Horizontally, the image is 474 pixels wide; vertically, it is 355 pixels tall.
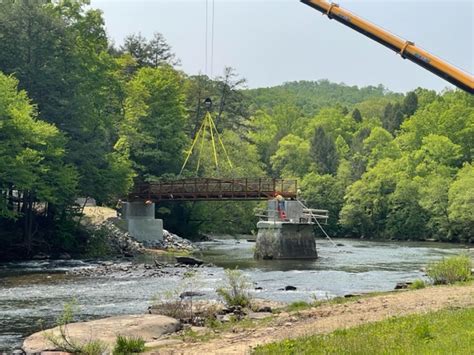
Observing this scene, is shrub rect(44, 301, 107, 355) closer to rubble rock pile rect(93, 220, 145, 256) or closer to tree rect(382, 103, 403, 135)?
rubble rock pile rect(93, 220, 145, 256)

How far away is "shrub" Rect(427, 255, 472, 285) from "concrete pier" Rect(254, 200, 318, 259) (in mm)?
23186

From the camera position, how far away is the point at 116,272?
38.3 m

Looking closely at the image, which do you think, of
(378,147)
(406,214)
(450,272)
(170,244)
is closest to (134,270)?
(450,272)

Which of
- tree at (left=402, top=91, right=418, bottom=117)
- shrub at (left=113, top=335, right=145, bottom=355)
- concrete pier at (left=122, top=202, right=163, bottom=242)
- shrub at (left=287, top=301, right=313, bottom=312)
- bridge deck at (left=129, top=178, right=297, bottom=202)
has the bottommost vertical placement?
shrub at (left=113, top=335, right=145, bottom=355)

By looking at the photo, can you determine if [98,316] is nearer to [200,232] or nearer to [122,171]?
[122,171]

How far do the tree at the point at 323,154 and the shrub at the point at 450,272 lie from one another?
305 feet

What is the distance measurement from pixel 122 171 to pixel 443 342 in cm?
4373

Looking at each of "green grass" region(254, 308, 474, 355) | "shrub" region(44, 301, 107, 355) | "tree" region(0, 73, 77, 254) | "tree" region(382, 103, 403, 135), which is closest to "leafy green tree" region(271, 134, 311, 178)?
"tree" region(382, 103, 403, 135)

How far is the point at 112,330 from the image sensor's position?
699 inches

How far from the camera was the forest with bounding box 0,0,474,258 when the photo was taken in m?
46.6

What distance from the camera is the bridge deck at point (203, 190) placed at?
5494 cm

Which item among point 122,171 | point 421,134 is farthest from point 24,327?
point 421,134

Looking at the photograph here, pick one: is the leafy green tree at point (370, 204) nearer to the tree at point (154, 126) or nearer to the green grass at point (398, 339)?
the tree at point (154, 126)

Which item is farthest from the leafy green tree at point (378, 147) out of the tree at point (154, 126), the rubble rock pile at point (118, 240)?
the rubble rock pile at point (118, 240)
